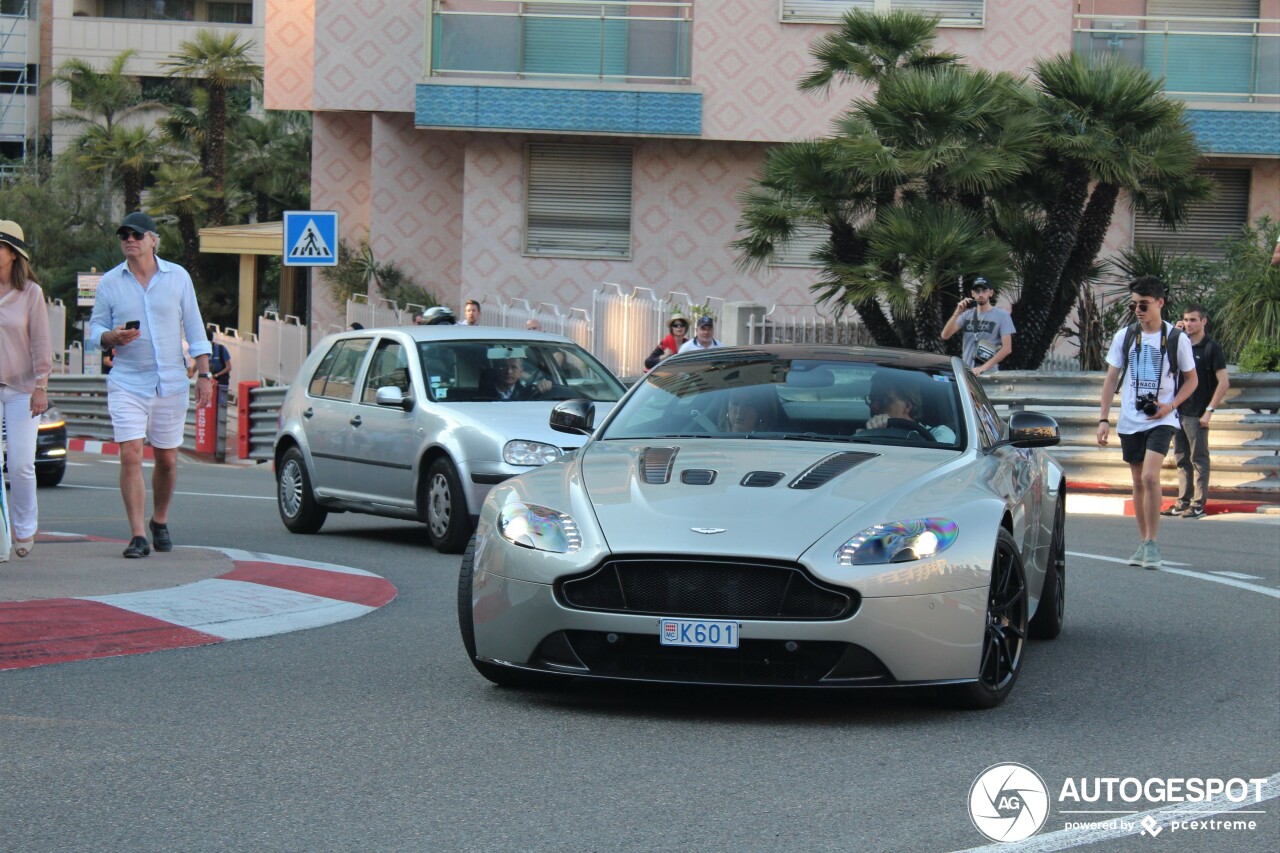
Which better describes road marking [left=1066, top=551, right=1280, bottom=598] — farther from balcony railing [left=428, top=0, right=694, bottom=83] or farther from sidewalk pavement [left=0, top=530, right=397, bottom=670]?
balcony railing [left=428, top=0, right=694, bottom=83]

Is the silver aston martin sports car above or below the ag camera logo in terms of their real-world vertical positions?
above

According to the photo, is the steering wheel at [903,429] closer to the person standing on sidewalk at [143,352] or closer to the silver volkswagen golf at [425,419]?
the person standing on sidewalk at [143,352]

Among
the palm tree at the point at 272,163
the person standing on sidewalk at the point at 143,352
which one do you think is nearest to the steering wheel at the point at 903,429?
the person standing on sidewalk at the point at 143,352

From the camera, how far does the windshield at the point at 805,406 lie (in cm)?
770

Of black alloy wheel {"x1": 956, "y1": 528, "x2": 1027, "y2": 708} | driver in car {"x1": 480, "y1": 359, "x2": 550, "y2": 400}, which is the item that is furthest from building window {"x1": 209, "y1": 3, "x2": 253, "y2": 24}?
black alloy wheel {"x1": 956, "y1": 528, "x2": 1027, "y2": 708}

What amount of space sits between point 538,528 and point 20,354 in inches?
179

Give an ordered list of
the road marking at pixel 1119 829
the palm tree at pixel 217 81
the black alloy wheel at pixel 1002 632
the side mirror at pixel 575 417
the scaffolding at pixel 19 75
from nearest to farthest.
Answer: the road marking at pixel 1119 829 < the black alloy wheel at pixel 1002 632 < the side mirror at pixel 575 417 < the palm tree at pixel 217 81 < the scaffolding at pixel 19 75

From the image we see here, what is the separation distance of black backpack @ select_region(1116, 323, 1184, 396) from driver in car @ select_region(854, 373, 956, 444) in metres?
4.41

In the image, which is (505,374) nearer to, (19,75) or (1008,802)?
(1008,802)

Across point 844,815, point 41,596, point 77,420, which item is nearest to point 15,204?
point 77,420

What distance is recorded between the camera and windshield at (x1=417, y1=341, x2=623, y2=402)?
13.0m

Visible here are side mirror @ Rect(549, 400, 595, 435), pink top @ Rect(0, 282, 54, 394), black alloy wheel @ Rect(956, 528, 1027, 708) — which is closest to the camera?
black alloy wheel @ Rect(956, 528, 1027, 708)

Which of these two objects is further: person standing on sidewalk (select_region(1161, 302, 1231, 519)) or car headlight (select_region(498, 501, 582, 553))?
person standing on sidewalk (select_region(1161, 302, 1231, 519))

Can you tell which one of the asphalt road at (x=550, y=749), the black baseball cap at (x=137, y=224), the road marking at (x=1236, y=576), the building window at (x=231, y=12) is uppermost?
the building window at (x=231, y=12)
